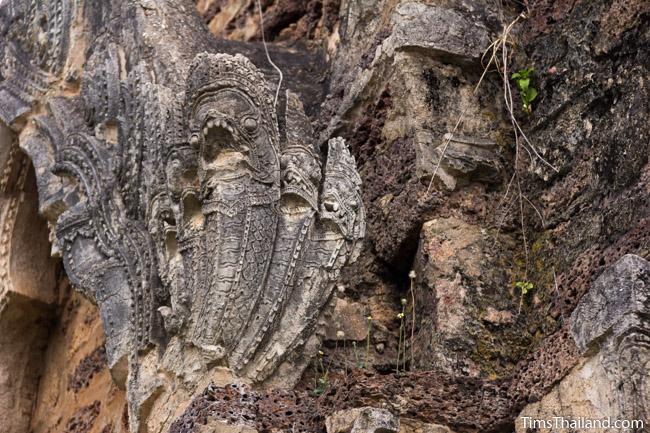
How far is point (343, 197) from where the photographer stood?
621 centimetres

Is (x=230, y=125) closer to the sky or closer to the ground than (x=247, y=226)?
closer to the sky

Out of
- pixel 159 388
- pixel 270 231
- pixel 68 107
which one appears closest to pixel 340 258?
pixel 270 231

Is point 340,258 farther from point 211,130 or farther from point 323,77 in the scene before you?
point 323,77

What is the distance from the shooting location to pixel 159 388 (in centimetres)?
625

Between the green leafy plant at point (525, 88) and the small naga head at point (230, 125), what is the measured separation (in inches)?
38.6

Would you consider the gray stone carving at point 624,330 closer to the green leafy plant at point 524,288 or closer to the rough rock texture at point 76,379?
the green leafy plant at point 524,288

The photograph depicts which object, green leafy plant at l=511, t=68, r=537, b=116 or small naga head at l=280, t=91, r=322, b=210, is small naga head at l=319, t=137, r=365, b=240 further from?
green leafy plant at l=511, t=68, r=537, b=116

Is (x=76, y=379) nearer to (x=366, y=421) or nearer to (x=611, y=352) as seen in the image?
(x=366, y=421)

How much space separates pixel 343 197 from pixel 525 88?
2.97 feet

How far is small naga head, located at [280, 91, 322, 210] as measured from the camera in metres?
6.22
